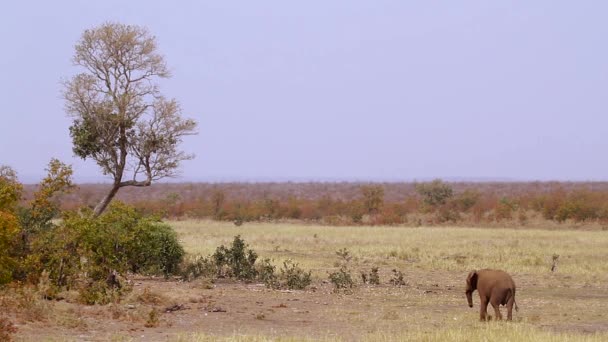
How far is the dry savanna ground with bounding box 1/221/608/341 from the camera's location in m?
13.6

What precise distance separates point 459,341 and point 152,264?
11278 millimetres

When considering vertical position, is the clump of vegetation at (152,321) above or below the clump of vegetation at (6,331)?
below

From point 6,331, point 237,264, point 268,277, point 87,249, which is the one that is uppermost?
point 87,249

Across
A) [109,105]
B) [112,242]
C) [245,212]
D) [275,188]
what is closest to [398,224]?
[245,212]

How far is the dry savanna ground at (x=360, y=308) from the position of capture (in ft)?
44.7

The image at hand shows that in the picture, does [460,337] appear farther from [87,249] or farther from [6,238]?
[87,249]

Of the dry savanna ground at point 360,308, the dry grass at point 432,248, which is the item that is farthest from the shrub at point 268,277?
the dry grass at point 432,248

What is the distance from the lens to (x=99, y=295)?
16406 mm

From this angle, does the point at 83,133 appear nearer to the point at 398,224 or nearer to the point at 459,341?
the point at 459,341

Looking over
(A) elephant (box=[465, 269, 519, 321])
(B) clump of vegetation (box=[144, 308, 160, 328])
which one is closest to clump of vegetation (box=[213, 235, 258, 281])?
(B) clump of vegetation (box=[144, 308, 160, 328])

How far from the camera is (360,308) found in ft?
56.7

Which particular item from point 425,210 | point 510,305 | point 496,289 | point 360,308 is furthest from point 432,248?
point 425,210

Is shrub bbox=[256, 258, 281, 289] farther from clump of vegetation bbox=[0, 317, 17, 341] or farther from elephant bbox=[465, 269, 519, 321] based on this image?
clump of vegetation bbox=[0, 317, 17, 341]

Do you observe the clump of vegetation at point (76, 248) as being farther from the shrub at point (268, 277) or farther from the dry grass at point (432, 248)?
the dry grass at point (432, 248)
